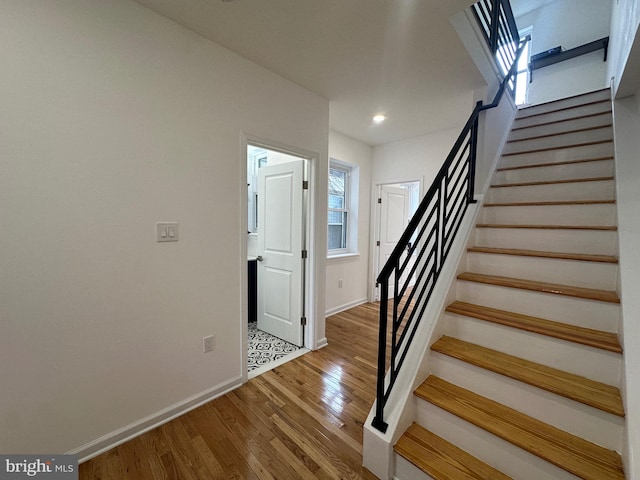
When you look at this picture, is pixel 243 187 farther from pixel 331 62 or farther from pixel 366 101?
pixel 366 101

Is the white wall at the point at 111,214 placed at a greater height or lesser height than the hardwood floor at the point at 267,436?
greater

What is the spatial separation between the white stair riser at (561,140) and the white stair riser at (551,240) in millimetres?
1223

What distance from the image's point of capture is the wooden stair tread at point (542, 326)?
126 cm

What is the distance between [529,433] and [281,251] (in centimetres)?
231

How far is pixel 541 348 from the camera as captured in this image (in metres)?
1.39

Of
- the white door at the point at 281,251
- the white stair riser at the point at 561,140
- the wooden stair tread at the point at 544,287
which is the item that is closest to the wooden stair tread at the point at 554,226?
the wooden stair tread at the point at 544,287

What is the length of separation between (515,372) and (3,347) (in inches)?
96.1

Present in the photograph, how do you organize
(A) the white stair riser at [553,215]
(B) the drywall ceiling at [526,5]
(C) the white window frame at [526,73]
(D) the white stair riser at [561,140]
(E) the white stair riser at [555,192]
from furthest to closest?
(C) the white window frame at [526,73] → (B) the drywall ceiling at [526,5] → (D) the white stair riser at [561,140] → (E) the white stair riser at [555,192] → (A) the white stair riser at [553,215]

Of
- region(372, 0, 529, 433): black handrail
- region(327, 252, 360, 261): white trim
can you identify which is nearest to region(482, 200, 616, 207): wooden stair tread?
region(372, 0, 529, 433): black handrail

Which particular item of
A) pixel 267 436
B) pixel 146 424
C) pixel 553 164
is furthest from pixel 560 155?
pixel 146 424

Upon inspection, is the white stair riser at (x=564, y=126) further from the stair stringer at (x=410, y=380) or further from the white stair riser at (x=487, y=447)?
the white stair riser at (x=487, y=447)

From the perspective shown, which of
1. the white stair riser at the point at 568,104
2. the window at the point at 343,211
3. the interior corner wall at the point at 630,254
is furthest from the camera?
the window at the point at 343,211

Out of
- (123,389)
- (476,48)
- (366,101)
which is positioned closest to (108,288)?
(123,389)

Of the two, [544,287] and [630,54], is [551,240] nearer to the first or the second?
A: [544,287]
